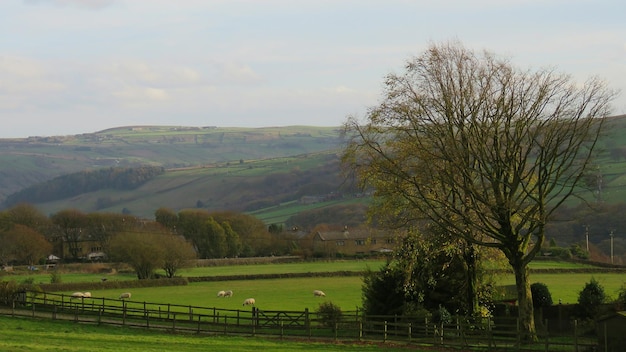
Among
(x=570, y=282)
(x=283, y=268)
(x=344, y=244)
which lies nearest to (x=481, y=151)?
(x=570, y=282)

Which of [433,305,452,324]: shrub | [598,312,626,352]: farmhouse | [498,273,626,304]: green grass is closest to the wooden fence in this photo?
[433,305,452,324]: shrub

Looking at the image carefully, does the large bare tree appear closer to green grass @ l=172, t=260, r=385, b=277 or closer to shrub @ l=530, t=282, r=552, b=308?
shrub @ l=530, t=282, r=552, b=308

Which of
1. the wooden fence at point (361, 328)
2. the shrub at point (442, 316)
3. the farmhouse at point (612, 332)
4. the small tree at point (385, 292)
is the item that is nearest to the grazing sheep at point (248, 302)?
the wooden fence at point (361, 328)

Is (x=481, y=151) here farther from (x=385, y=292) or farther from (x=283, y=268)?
(x=283, y=268)

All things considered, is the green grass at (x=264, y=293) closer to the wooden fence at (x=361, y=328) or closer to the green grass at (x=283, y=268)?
the green grass at (x=283, y=268)

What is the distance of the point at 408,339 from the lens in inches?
1666

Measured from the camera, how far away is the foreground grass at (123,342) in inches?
1463

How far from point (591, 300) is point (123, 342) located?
86.5 feet

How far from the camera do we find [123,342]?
40812 mm

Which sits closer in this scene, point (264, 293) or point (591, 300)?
point (591, 300)

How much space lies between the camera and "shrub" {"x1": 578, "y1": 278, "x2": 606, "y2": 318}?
157ft

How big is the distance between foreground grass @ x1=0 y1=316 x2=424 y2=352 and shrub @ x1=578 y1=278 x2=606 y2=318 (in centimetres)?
1337

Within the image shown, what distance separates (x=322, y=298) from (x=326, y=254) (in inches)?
2563

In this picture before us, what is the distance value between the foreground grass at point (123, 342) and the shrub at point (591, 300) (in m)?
13.4
